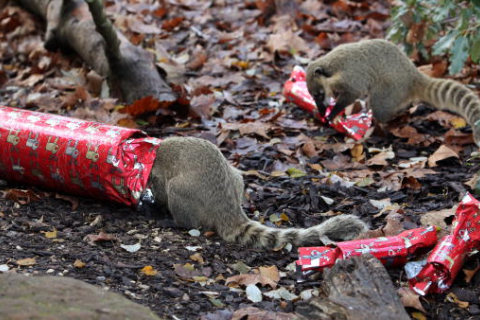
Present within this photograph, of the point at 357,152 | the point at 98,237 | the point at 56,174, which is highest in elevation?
the point at 56,174

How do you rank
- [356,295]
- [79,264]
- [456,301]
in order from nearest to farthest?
[356,295] → [456,301] → [79,264]

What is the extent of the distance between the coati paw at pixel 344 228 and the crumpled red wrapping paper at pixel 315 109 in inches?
88.2

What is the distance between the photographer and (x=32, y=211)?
4953mm

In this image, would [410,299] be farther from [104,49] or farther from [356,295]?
[104,49]

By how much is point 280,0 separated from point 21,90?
13.0ft

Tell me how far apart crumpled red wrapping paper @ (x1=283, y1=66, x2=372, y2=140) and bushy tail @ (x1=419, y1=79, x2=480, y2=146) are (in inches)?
27.2

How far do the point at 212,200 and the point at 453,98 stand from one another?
3124 millimetres

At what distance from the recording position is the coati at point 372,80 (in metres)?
7.24

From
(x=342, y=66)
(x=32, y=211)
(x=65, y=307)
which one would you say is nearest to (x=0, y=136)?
(x=32, y=211)

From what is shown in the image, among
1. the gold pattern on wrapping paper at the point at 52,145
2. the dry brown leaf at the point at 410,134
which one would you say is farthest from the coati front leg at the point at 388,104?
the gold pattern on wrapping paper at the point at 52,145

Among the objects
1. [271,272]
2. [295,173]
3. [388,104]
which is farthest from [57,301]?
[388,104]

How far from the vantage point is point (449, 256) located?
3979mm

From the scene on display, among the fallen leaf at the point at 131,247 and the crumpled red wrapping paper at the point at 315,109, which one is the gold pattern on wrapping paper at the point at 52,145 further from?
the crumpled red wrapping paper at the point at 315,109

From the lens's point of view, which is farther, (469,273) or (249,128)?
(249,128)
